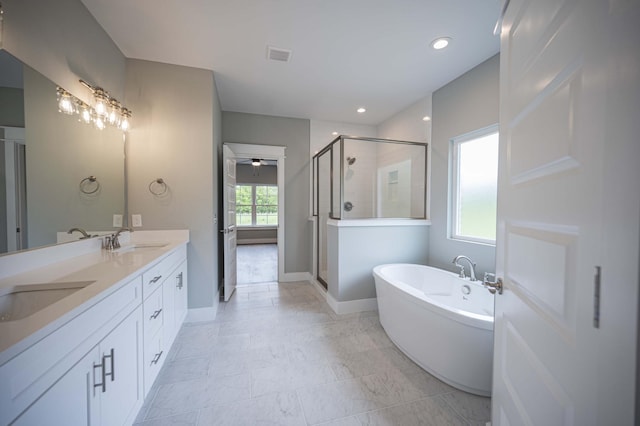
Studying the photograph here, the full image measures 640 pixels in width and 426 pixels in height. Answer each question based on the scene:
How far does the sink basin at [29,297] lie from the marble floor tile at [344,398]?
1.47 meters

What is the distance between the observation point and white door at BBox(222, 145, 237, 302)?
3.17 metres

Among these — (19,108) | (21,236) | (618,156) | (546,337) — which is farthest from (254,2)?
(546,337)

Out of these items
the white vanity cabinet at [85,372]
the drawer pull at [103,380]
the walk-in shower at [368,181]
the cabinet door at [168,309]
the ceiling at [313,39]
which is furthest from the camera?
the walk-in shower at [368,181]

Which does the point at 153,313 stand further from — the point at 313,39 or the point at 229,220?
the point at 313,39

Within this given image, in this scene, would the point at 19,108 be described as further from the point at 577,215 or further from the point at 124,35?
the point at 577,215

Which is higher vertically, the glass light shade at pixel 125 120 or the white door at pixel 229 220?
the glass light shade at pixel 125 120

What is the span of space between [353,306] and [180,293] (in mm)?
1909

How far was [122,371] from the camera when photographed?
1188 mm

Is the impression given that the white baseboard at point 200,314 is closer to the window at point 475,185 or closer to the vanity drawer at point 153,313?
the vanity drawer at point 153,313

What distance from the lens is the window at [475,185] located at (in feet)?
7.71

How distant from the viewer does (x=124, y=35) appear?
205cm

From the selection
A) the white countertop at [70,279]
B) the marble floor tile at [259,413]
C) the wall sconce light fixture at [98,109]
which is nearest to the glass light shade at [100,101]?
the wall sconce light fixture at [98,109]

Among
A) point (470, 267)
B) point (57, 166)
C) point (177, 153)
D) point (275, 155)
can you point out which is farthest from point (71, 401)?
point (275, 155)

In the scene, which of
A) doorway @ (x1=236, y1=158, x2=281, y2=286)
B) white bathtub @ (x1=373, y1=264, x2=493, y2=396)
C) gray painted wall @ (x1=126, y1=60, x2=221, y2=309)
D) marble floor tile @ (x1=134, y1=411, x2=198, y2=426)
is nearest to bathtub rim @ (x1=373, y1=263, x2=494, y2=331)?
white bathtub @ (x1=373, y1=264, x2=493, y2=396)
